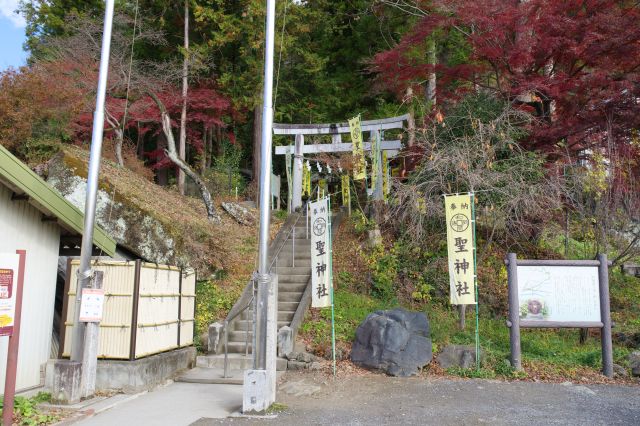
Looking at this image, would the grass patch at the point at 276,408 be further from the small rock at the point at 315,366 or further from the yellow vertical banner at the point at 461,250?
the yellow vertical banner at the point at 461,250

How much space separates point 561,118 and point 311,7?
13.6 metres

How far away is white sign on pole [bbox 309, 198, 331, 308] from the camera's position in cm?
930

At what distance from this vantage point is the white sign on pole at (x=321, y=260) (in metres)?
9.30

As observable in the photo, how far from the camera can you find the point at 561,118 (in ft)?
38.3

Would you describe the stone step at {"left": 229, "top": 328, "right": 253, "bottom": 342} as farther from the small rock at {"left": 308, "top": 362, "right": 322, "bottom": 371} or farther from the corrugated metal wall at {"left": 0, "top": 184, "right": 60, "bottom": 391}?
the corrugated metal wall at {"left": 0, "top": 184, "right": 60, "bottom": 391}

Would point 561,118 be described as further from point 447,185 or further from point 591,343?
point 591,343

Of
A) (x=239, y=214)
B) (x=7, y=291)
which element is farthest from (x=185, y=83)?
(x=7, y=291)

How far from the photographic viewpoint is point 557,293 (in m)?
9.02

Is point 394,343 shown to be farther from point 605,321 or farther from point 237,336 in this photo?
point 605,321

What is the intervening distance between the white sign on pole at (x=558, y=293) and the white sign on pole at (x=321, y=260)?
3.62 m

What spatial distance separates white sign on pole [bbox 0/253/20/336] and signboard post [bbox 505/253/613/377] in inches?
305

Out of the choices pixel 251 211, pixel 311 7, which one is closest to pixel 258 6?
pixel 311 7

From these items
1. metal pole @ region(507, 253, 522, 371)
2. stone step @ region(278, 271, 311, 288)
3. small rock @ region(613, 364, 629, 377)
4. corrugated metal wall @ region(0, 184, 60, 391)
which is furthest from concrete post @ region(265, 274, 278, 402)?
small rock @ region(613, 364, 629, 377)

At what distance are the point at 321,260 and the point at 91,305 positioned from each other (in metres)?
4.17
